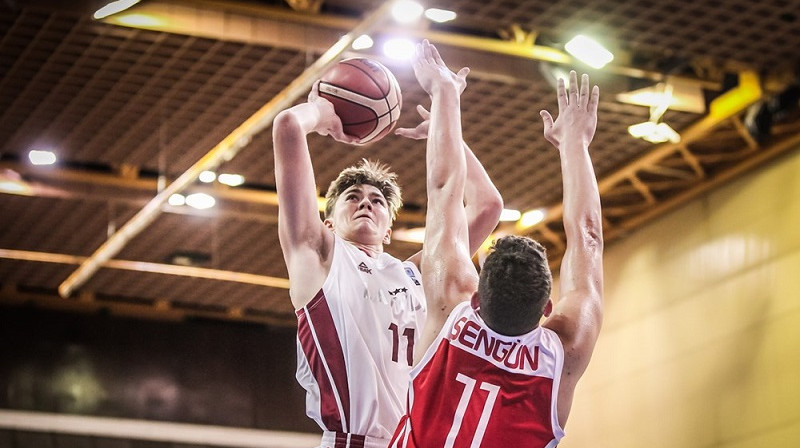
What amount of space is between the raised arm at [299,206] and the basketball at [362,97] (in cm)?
34

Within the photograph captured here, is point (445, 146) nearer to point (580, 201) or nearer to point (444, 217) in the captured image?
point (444, 217)

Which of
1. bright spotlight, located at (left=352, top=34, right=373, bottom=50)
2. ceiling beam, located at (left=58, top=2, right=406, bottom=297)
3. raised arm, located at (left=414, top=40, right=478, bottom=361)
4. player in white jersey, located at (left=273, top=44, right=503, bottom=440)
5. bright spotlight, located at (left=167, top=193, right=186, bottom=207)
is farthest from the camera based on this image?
bright spotlight, located at (left=167, top=193, right=186, bottom=207)

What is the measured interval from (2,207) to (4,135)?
1.85 m

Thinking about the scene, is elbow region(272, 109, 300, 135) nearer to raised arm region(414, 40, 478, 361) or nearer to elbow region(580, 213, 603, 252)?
raised arm region(414, 40, 478, 361)

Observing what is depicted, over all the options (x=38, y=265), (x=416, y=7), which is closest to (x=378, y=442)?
(x=416, y=7)

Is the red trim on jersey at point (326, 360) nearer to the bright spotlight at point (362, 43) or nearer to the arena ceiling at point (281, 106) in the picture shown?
the arena ceiling at point (281, 106)

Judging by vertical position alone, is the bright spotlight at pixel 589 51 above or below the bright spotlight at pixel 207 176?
above

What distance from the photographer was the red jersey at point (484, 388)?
3.60 meters

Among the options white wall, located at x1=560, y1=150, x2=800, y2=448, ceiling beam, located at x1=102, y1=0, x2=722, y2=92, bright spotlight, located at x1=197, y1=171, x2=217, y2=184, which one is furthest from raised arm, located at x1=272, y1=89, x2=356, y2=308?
bright spotlight, located at x1=197, y1=171, x2=217, y2=184

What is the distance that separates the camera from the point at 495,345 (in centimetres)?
362

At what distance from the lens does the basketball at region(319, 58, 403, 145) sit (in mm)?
5137

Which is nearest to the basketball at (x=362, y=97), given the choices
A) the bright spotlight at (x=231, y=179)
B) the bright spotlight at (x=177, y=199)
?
the bright spotlight at (x=231, y=179)

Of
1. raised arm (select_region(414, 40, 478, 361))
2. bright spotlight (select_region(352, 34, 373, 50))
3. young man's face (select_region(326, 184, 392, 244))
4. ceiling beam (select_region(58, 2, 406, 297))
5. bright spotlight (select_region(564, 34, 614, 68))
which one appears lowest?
raised arm (select_region(414, 40, 478, 361))

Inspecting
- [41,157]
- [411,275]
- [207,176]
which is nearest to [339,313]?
[411,275]
